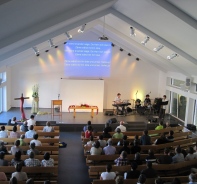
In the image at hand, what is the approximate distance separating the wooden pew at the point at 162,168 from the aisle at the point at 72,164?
0.69 m

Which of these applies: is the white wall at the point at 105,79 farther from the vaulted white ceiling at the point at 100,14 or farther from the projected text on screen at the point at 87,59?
the vaulted white ceiling at the point at 100,14

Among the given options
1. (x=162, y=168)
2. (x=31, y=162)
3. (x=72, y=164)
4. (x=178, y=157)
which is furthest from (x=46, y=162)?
(x=178, y=157)

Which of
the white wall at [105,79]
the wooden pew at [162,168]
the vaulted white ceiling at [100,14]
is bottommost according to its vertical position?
the wooden pew at [162,168]

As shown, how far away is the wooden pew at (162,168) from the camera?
6395 millimetres

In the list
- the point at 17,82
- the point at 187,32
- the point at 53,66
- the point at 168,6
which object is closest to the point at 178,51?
the point at 187,32

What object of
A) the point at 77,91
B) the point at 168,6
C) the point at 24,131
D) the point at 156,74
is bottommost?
the point at 24,131

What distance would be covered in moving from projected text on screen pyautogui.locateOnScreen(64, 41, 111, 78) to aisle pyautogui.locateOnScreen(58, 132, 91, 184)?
17.3ft

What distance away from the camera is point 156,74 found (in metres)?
16.4

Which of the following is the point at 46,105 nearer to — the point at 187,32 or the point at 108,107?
the point at 108,107

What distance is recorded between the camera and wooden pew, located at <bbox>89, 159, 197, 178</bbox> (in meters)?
6.39

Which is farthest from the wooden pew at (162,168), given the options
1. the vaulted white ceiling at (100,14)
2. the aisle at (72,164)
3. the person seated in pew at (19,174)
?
the vaulted white ceiling at (100,14)

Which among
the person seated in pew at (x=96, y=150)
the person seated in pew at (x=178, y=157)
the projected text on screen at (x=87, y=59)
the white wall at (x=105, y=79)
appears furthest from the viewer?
the white wall at (x=105, y=79)

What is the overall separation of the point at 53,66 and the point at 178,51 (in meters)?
8.33

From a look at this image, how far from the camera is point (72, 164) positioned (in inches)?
324
